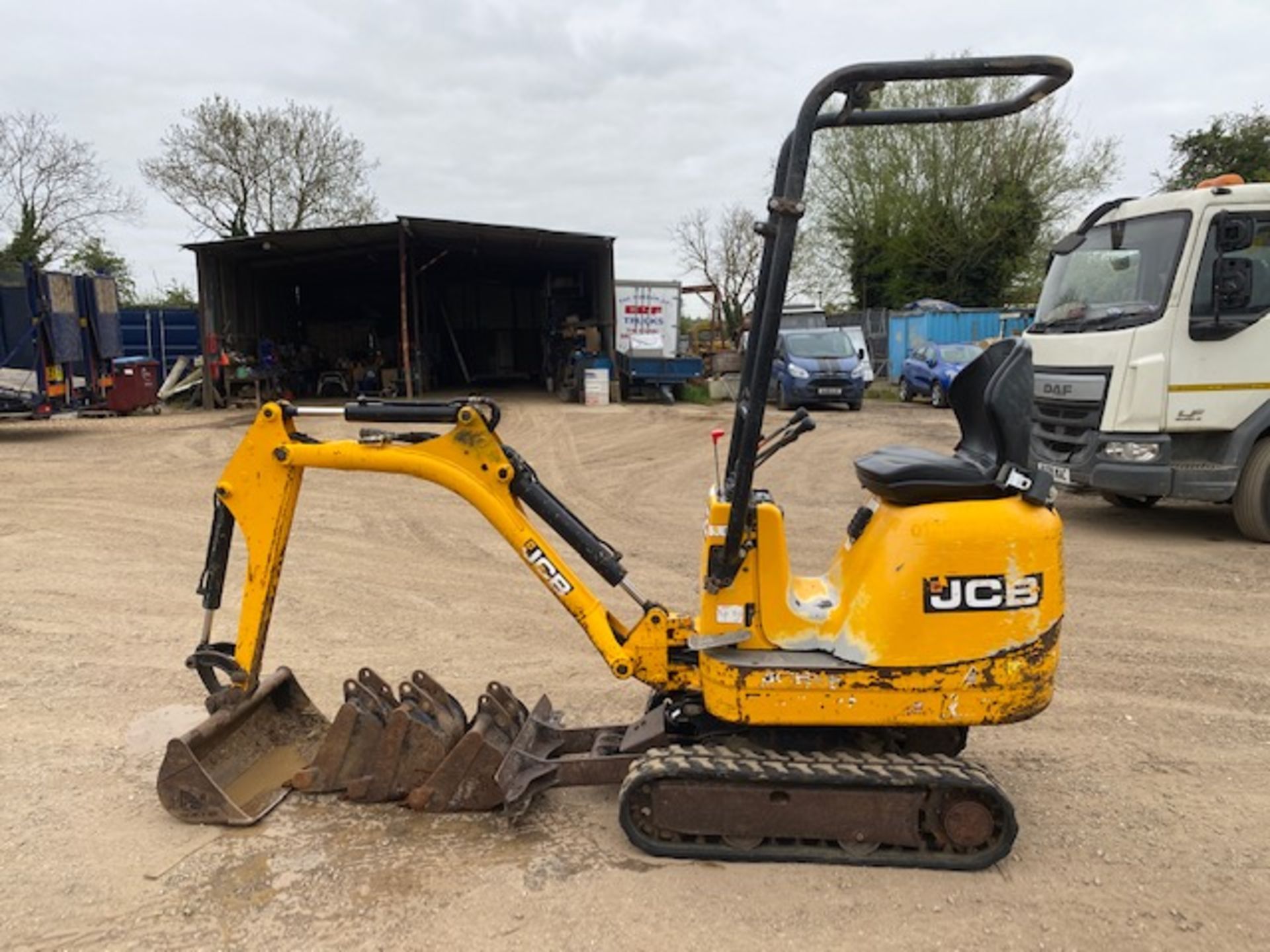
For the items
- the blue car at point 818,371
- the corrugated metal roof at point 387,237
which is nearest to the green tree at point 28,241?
the corrugated metal roof at point 387,237

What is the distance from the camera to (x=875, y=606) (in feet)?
10.4

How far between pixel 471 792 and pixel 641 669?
82 centimetres

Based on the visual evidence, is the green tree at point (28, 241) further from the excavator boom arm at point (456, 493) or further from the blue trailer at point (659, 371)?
the excavator boom arm at point (456, 493)

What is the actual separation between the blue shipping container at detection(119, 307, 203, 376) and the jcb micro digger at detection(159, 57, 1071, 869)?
69.2 ft

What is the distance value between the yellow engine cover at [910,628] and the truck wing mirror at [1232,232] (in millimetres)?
5519

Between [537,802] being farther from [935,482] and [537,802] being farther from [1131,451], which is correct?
[1131,451]

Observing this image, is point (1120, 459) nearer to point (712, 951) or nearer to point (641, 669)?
point (641, 669)

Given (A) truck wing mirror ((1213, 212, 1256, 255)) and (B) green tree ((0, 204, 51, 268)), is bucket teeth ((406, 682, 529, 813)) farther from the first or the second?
(B) green tree ((0, 204, 51, 268))

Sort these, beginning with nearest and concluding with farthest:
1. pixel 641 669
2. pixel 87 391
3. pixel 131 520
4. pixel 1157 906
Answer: pixel 1157 906
pixel 641 669
pixel 131 520
pixel 87 391

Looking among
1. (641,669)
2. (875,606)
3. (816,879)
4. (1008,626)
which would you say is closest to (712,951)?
(816,879)

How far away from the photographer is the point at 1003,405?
10.6ft

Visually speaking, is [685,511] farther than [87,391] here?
No

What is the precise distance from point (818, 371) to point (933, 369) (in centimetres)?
407

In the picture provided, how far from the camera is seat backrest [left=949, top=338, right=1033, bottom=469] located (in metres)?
3.24
